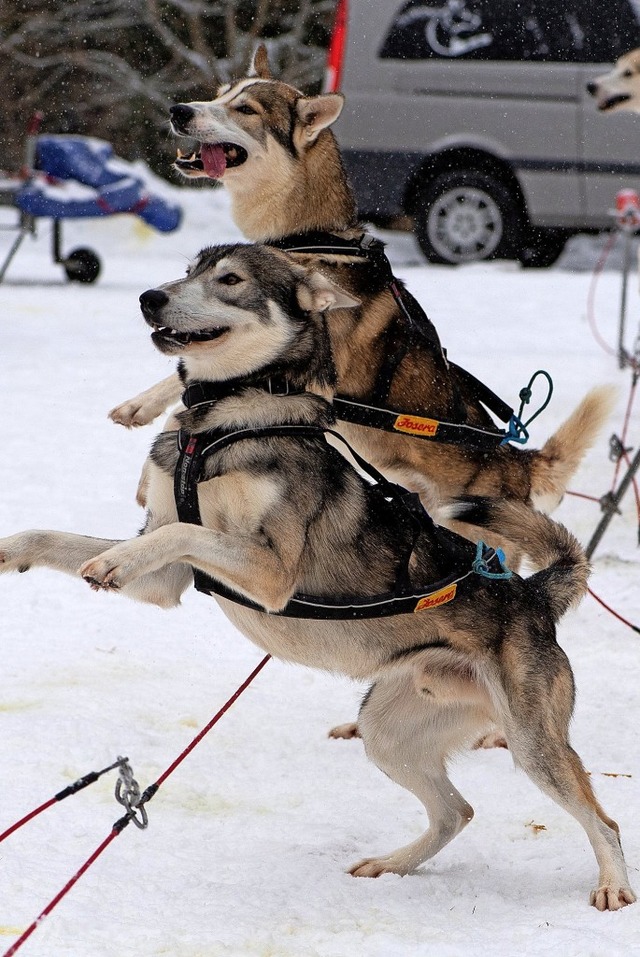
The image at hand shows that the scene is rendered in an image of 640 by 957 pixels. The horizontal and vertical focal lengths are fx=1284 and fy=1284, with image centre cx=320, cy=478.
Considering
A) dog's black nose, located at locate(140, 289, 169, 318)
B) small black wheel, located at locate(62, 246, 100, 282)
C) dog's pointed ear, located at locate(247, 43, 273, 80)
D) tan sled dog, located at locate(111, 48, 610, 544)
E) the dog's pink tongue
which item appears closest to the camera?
dog's black nose, located at locate(140, 289, 169, 318)

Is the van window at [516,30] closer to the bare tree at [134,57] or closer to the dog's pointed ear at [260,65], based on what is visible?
the bare tree at [134,57]

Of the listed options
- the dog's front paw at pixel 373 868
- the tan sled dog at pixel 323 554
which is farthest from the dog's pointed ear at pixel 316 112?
the dog's front paw at pixel 373 868

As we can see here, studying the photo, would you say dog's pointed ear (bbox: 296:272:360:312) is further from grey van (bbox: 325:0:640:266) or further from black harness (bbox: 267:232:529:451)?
grey van (bbox: 325:0:640:266)

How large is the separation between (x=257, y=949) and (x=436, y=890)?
2.03 ft

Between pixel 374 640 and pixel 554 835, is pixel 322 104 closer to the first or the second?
pixel 374 640

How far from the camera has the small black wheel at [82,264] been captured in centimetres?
1031

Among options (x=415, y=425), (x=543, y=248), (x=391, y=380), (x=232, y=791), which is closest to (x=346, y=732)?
(x=232, y=791)

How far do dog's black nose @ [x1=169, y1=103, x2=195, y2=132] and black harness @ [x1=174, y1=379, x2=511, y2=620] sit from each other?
1189 millimetres

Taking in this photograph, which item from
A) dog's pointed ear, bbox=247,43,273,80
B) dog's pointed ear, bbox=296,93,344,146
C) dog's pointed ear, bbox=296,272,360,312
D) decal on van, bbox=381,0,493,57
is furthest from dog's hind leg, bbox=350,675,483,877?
decal on van, bbox=381,0,493,57

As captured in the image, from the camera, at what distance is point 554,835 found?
3.46 meters

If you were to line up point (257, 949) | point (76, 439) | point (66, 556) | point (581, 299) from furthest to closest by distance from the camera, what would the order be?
point (581, 299)
point (76, 439)
point (66, 556)
point (257, 949)

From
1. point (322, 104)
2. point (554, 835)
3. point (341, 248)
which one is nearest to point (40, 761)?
point (554, 835)

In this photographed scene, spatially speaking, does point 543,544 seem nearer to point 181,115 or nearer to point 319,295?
point 319,295

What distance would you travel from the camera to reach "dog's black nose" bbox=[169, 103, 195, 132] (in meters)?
3.95
